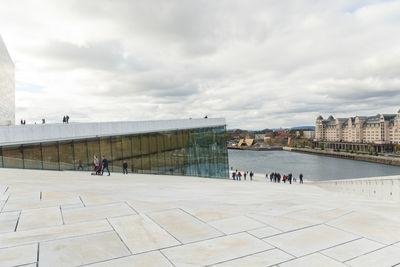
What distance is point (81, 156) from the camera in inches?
840

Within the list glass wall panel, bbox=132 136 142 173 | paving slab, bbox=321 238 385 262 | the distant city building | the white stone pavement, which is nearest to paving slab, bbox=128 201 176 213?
the white stone pavement

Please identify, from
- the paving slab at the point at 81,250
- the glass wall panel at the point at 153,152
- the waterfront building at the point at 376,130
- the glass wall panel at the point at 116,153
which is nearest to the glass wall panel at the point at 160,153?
the glass wall panel at the point at 153,152

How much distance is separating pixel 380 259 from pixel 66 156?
826 inches

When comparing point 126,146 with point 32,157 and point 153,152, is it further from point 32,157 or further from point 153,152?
point 32,157

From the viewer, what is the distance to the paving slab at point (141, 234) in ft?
14.5

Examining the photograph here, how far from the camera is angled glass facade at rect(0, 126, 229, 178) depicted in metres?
18.9

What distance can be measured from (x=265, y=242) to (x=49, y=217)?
15.1ft

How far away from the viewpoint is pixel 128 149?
24484 mm

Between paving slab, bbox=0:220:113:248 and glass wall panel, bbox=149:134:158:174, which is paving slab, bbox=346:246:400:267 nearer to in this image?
paving slab, bbox=0:220:113:248

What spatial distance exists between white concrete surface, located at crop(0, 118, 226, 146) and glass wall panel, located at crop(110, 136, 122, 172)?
64cm

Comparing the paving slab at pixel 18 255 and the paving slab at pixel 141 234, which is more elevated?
the paving slab at pixel 18 255

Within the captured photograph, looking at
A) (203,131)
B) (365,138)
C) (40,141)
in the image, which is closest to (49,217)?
(40,141)

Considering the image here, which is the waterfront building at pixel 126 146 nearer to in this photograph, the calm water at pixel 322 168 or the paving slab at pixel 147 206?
the paving slab at pixel 147 206

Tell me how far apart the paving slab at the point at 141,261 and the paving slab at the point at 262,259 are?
0.84 m
